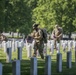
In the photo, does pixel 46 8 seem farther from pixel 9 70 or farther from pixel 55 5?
pixel 9 70

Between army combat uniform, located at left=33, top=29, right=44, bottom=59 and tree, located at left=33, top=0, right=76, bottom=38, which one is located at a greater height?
tree, located at left=33, top=0, right=76, bottom=38

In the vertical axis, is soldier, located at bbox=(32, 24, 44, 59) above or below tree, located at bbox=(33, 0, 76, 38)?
below

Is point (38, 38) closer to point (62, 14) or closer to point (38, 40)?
point (38, 40)

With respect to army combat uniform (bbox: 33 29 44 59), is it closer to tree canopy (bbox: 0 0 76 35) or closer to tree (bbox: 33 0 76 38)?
tree canopy (bbox: 0 0 76 35)

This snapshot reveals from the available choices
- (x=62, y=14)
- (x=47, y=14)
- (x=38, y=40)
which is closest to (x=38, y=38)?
(x=38, y=40)

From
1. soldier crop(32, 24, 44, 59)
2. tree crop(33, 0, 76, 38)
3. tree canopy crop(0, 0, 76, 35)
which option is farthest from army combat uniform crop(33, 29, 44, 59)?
tree crop(33, 0, 76, 38)

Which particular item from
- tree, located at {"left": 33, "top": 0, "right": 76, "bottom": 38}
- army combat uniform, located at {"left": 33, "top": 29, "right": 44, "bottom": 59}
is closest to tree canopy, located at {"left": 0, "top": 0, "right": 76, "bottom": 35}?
tree, located at {"left": 33, "top": 0, "right": 76, "bottom": 38}

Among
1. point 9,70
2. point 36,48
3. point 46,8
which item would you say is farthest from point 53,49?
point 46,8

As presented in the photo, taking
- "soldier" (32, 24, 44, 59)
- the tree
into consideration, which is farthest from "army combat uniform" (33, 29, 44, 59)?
the tree

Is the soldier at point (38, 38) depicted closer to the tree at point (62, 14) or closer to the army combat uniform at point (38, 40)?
the army combat uniform at point (38, 40)

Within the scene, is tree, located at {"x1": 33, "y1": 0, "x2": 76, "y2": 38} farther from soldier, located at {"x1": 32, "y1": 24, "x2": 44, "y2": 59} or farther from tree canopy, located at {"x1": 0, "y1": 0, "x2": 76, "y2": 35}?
soldier, located at {"x1": 32, "y1": 24, "x2": 44, "y2": 59}

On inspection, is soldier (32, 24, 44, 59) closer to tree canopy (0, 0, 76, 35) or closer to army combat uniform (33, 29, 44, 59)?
army combat uniform (33, 29, 44, 59)

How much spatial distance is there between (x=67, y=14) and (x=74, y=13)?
1.25 m

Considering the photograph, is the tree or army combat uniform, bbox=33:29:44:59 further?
the tree
